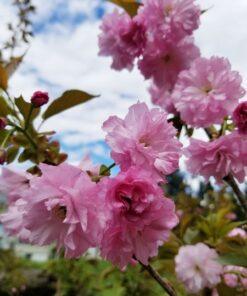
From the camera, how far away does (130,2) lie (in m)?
1.61

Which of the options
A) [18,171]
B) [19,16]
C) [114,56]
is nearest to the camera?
[18,171]

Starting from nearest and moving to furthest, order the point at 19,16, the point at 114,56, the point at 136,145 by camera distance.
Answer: the point at 136,145 < the point at 114,56 < the point at 19,16

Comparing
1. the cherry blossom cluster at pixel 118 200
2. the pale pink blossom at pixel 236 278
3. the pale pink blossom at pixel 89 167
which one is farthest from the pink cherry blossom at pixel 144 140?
the pale pink blossom at pixel 236 278

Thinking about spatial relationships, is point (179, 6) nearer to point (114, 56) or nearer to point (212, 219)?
point (114, 56)

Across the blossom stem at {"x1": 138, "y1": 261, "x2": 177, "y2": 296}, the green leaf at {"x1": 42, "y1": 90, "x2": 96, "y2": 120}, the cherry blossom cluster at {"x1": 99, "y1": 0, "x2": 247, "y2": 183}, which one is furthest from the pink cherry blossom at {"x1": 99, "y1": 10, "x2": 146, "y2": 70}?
the blossom stem at {"x1": 138, "y1": 261, "x2": 177, "y2": 296}

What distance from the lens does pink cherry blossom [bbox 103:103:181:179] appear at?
773 mm

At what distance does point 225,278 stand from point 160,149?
95 centimetres

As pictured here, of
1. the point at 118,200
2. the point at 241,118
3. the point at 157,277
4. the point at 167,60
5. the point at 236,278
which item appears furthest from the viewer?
the point at 167,60

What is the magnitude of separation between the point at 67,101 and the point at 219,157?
0.43 m

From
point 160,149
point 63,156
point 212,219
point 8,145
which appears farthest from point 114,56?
point 160,149

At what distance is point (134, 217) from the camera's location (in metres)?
0.76

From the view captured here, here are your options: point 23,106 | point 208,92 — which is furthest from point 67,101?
point 208,92

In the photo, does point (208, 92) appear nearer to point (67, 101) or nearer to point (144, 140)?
point (67, 101)

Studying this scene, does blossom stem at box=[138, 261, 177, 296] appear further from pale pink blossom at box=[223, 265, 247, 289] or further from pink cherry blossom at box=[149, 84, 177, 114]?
pink cherry blossom at box=[149, 84, 177, 114]
